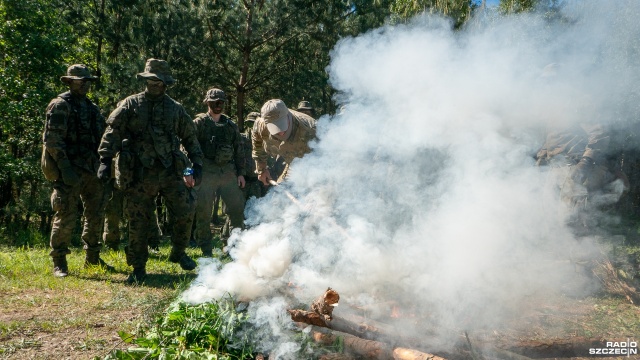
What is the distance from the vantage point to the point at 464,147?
17.3ft

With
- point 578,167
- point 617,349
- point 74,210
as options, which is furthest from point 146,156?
point 578,167

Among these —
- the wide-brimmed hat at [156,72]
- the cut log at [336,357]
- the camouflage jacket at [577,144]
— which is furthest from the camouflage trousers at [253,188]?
the cut log at [336,357]

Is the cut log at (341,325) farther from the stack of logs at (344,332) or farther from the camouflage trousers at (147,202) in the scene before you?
the camouflage trousers at (147,202)

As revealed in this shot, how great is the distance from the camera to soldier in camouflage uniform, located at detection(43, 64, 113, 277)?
5.61 m

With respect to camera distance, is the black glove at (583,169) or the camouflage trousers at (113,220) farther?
the camouflage trousers at (113,220)

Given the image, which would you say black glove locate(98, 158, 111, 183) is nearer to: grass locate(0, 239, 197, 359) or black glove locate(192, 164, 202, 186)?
black glove locate(192, 164, 202, 186)

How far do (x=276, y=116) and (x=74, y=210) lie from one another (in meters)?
2.70

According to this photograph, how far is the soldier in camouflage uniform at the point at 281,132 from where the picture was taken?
5.29 meters

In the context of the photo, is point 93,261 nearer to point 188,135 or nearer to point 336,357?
point 188,135

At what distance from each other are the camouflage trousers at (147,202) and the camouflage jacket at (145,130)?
0.15m

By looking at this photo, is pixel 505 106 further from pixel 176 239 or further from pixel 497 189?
pixel 176 239

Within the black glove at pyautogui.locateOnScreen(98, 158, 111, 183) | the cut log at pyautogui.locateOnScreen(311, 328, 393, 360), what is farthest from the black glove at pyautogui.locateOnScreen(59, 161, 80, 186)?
the cut log at pyautogui.locateOnScreen(311, 328, 393, 360)

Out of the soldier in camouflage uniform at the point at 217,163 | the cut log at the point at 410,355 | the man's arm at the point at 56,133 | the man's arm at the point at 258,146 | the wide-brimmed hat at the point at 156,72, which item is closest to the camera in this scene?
the cut log at the point at 410,355

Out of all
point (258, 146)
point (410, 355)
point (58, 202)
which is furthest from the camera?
point (258, 146)
